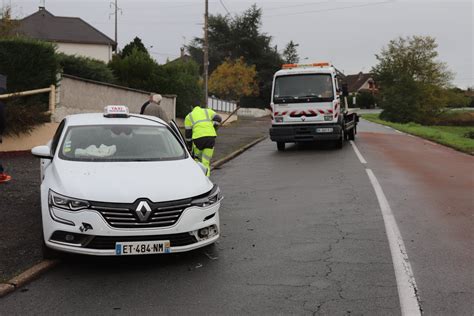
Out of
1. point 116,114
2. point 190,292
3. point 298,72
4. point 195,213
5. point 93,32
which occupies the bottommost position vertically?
point 190,292

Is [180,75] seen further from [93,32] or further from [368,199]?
[93,32]

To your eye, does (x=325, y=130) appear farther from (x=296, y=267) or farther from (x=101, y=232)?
(x=101, y=232)

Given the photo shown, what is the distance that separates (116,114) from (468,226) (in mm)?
4904

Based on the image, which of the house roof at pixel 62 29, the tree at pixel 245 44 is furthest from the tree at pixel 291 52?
the house roof at pixel 62 29

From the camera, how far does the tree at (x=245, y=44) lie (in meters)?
70.1

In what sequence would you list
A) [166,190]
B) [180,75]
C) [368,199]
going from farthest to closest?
[180,75] → [368,199] → [166,190]

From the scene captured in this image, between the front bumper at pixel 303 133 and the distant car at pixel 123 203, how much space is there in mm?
10974

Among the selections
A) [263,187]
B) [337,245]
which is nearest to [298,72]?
[263,187]

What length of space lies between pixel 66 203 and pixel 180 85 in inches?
945

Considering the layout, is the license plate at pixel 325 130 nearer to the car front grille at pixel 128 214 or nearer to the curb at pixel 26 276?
the car front grille at pixel 128 214

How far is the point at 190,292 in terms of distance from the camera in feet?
15.8

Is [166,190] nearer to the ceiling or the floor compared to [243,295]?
nearer to the ceiling

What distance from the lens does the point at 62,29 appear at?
52312 mm

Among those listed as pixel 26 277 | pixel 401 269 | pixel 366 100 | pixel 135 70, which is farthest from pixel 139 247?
pixel 366 100
